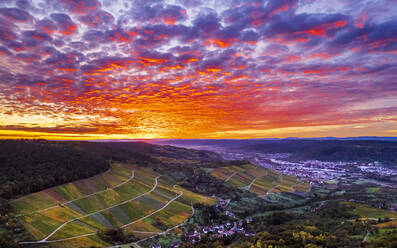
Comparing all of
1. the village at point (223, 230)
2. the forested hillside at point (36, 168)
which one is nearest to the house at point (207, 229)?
the village at point (223, 230)

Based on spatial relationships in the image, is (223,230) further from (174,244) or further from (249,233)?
(174,244)

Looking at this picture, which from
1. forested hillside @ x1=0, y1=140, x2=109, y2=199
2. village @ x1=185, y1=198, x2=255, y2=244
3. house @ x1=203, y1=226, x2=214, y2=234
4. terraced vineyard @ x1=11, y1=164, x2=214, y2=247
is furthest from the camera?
forested hillside @ x1=0, y1=140, x2=109, y2=199

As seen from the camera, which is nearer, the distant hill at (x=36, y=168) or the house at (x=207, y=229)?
the house at (x=207, y=229)

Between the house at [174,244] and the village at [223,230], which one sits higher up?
the house at [174,244]

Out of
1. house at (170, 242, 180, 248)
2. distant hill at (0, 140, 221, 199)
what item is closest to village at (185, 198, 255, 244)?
house at (170, 242, 180, 248)

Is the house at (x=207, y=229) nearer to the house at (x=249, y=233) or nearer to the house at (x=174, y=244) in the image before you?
the house at (x=249, y=233)

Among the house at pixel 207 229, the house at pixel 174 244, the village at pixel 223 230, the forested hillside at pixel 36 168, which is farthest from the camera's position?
the forested hillside at pixel 36 168

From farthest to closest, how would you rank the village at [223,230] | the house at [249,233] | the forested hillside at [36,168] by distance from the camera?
1. the forested hillside at [36,168]
2. the village at [223,230]
3. the house at [249,233]

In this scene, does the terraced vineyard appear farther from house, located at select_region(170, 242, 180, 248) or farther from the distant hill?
house, located at select_region(170, 242, 180, 248)
